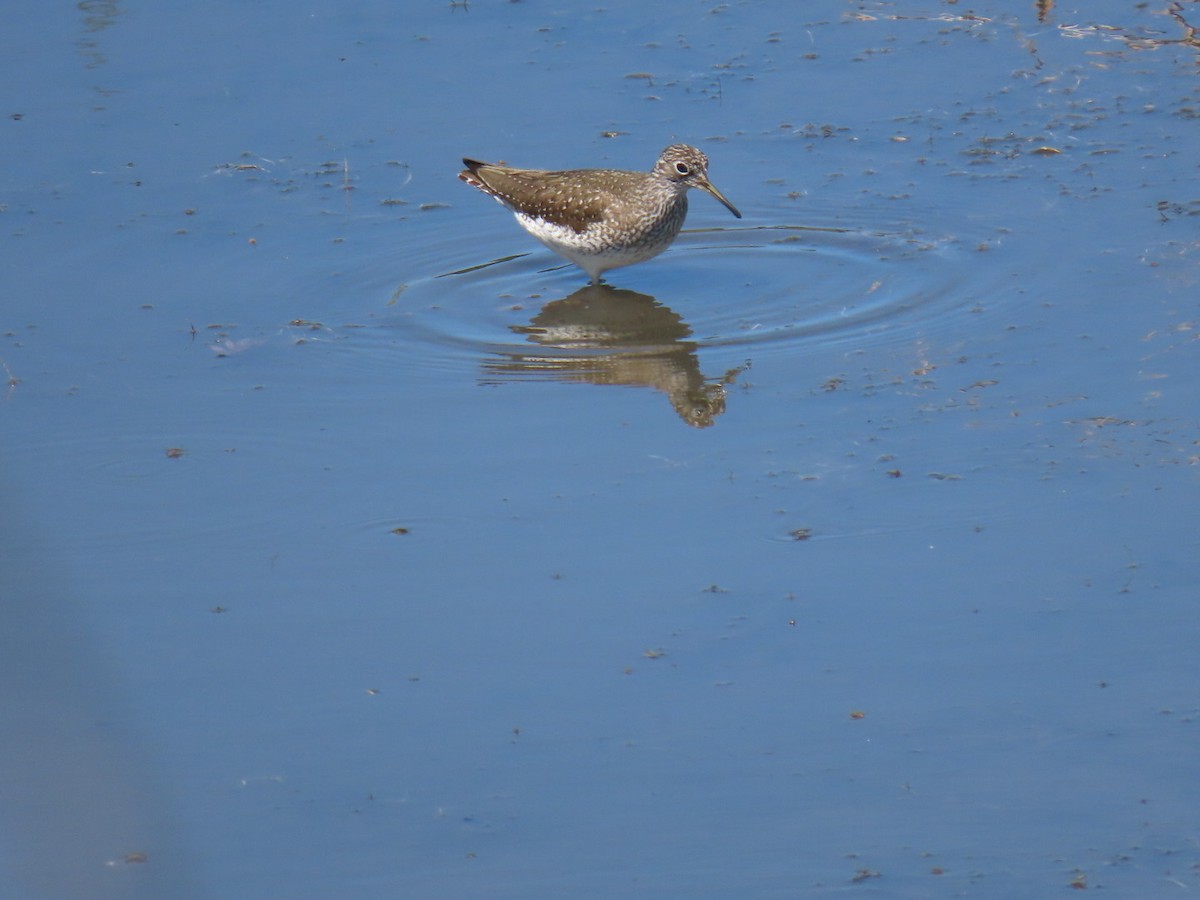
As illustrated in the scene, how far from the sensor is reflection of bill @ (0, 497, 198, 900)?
15.7 feet

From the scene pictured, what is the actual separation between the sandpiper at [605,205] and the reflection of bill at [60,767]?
3825 millimetres

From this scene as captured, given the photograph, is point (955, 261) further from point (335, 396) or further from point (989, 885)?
point (989, 885)

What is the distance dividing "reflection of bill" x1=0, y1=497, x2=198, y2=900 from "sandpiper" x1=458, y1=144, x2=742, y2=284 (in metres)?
3.83

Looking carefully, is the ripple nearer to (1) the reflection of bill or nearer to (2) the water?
(2) the water

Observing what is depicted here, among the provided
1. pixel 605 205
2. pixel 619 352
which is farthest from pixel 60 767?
pixel 605 205

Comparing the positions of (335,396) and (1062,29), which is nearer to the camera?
(335,396)

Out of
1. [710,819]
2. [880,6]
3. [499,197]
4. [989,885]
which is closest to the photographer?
[989,885]

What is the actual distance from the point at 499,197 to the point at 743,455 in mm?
3145

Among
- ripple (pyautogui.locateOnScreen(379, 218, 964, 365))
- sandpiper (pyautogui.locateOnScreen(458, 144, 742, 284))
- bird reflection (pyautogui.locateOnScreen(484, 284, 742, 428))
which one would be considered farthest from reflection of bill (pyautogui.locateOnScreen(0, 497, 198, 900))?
sandpiper (pyautogui.locateOnScreen(458, 144, 742, 284))

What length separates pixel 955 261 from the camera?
29.3 ft

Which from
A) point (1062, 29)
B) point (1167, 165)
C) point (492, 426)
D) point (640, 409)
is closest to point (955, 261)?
point (1167, 165)

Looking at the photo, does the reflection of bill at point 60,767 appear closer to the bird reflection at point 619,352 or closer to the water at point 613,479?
the water at point 613,479

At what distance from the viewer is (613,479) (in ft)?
22.6

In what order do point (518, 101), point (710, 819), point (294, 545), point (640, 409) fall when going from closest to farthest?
point (710, 819) < point (294, 545) < point (640, 409) < point (518, 101)
